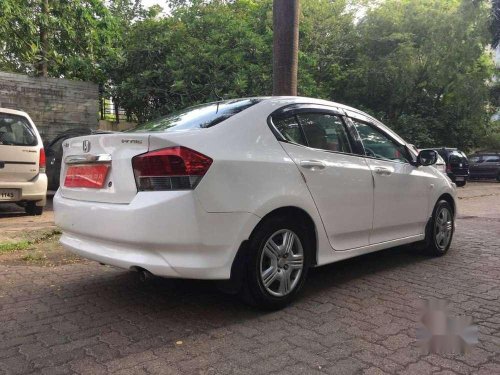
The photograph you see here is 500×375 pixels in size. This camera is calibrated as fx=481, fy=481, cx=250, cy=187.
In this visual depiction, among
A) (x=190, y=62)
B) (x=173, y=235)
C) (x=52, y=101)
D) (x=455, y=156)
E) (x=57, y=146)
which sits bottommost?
(x=173, y=235)

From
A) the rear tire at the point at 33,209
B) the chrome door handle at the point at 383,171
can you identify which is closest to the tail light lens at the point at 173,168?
the chrome door handle at the point at 383,171

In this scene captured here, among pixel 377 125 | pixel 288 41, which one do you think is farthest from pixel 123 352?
pixel 288 41

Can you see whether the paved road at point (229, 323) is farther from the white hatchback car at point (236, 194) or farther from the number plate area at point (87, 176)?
the number plate area at point (87, 176)

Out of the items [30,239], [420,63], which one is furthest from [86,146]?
[420,63]

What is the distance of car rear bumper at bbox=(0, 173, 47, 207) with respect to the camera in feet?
24.5

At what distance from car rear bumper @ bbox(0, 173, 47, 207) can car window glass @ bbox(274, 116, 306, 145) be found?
5.42 m

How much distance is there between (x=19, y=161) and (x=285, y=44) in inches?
176

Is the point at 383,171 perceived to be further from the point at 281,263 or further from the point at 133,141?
the point at 133,141

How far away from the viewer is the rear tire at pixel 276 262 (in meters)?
A: 3.36

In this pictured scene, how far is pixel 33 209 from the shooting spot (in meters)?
8.23

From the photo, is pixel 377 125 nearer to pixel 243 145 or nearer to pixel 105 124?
pixel 243 145

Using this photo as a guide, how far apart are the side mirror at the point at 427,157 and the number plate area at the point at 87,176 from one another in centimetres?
329

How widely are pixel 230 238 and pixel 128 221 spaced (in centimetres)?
68

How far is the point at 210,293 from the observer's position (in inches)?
156
